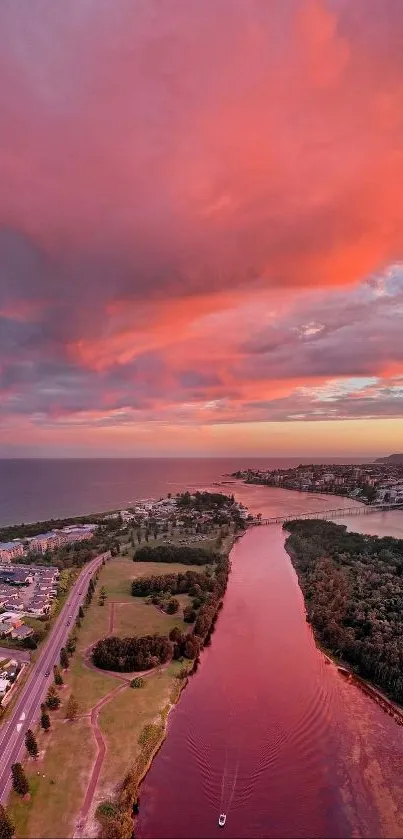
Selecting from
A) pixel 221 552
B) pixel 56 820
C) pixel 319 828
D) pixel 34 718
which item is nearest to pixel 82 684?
pixel 34 718

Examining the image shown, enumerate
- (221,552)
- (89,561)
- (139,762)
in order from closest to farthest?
1. (139,762)
2. (89,561)
3. (221,552)

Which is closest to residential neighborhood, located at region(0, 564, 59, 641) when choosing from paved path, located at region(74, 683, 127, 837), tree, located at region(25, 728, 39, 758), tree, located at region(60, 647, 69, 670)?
tree, located at region(60, 647, 69, 670)

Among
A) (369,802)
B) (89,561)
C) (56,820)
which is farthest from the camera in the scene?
(89,561)

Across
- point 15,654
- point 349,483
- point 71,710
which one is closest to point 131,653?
point 71,710

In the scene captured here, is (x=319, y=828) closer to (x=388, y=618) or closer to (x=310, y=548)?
(x=388, y=618)

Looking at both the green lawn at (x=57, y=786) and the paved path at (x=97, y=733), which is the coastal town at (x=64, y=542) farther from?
the green lawn at (x=57, y=786)

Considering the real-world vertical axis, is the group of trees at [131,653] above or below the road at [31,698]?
above

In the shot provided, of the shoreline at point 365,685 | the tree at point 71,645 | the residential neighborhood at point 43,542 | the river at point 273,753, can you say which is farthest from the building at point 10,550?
the shoreline at point 365,685
